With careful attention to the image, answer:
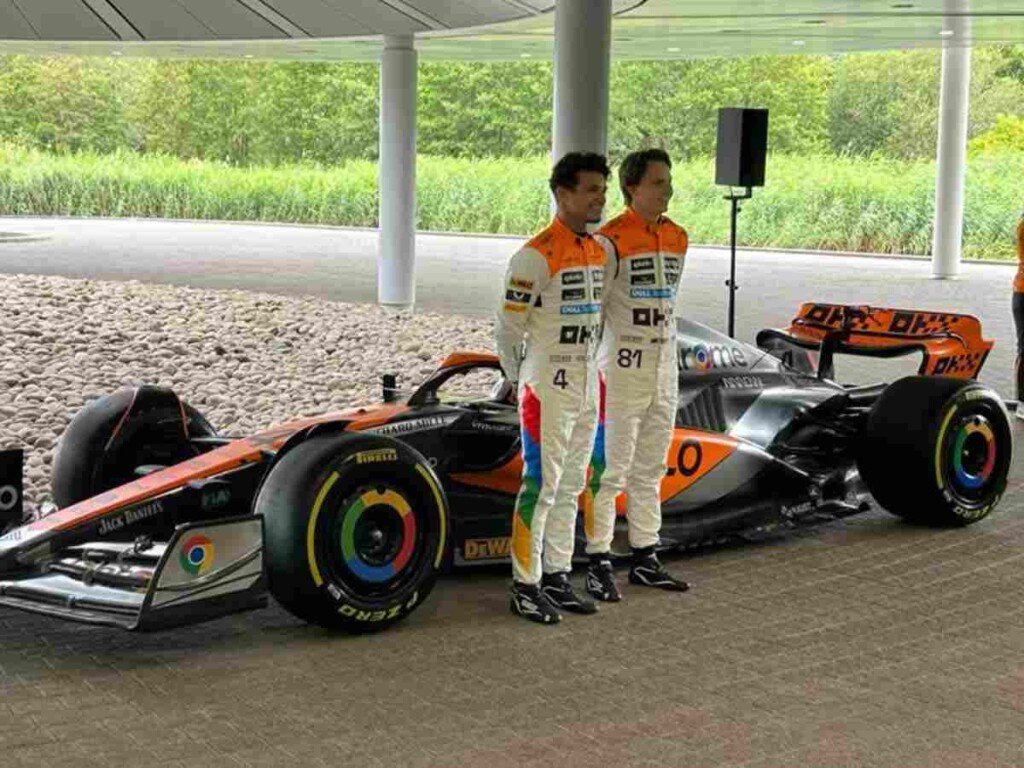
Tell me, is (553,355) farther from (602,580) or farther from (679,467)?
(679,467)

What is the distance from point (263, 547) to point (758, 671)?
1.91m

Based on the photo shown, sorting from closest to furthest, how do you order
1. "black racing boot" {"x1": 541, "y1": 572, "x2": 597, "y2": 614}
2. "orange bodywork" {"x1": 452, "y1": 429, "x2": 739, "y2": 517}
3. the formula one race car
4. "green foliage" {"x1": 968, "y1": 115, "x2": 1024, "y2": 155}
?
the formula one race car → "black racing boot" {"x1": 541, "y1": 572, "x2": 597, "y2": 614} → "orange bodywork" {"x1": 452, "y1": 429, "x2": 739, "y2": 517} → "green foliage" {"x1": 968, "y1": 115, "x2": 1024, "y2": 155}

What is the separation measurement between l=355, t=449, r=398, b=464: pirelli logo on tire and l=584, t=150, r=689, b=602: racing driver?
1.07 m

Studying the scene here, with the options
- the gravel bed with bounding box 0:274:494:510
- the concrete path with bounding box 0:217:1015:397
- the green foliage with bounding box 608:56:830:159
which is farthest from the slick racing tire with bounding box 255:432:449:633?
the green foliage with bounding box 608:56:830:159

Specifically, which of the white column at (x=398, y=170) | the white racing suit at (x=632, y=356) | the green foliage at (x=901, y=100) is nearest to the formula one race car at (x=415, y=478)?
the white racing suit at (x=632, y=356)

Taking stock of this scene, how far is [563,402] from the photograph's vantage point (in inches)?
264

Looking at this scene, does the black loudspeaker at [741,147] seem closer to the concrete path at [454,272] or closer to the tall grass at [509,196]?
the concrete path at [454,272]

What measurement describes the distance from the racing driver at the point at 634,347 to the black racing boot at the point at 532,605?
0.38 meters

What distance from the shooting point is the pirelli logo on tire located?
6.39 meters

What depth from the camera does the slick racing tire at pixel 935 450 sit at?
8.29 m

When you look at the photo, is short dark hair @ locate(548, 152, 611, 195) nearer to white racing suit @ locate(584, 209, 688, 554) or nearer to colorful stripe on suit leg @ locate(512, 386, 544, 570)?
white racing suit @ locate(584, 209, 688, 554)

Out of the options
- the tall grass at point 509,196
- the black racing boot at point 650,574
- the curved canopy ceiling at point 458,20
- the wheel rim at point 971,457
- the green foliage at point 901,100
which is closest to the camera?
the black racing boot at point 650,574

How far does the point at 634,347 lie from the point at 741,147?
6510 mm

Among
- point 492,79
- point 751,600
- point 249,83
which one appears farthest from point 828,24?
point 249,83
